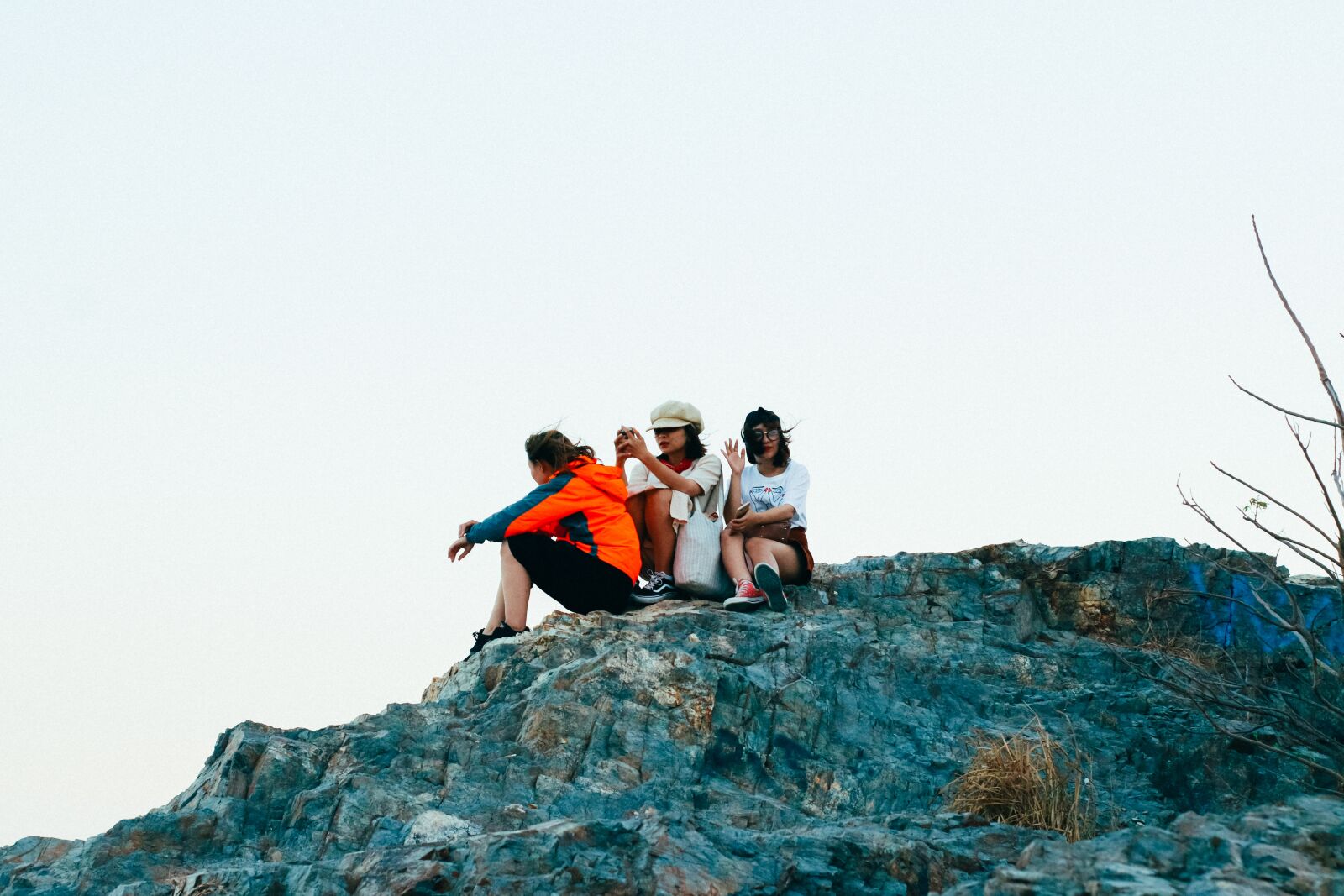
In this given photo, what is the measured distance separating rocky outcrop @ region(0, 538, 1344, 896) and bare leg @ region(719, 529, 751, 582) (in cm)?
40

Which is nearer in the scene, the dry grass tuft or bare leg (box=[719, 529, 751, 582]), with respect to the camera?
the dry grass tuft

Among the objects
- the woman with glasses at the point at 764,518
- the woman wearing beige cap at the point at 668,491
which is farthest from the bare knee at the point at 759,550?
the woman wearing beige cap at the point at 668,491

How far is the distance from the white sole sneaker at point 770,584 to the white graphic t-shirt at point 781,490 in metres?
0.54

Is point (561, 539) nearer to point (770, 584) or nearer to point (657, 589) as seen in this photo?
point (657, 589)

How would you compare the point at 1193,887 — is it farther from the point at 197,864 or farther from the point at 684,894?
the point at 197,864

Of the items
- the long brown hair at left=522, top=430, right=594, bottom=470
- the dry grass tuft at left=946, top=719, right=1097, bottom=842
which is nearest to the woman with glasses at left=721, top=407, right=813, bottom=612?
the long brown hair at left=522, top=430, right=594, bottom=470

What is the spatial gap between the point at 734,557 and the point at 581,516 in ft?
3.64

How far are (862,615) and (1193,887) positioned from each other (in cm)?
509

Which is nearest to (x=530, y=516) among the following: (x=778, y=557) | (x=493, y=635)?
(x=493, y=635)

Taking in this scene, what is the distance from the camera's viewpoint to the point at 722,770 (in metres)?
7.09

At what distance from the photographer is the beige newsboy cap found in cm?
934

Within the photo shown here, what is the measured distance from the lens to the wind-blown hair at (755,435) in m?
9.54

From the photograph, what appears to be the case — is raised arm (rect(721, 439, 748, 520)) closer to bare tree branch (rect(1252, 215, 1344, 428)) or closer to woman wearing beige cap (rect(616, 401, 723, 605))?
woman wearing beige cap (rect(616, 401, 723, 605))

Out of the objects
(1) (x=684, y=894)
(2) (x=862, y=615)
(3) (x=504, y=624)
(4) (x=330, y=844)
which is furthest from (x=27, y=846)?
(2) (x=862, y=615)
